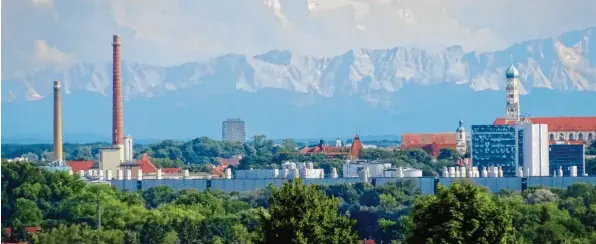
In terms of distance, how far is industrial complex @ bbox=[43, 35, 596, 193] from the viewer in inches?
4168

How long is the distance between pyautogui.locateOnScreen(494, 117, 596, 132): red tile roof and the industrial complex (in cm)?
16

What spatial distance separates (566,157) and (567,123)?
2171 cm

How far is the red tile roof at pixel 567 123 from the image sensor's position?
14525 cm

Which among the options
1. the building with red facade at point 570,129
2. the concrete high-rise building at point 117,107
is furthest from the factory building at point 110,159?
the building with red facade at point 570,129

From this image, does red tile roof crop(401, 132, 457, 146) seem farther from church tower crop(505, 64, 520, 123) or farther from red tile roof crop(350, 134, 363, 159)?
red tile roof crop(350, 134, 363, 159)

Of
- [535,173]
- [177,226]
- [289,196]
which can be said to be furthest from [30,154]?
[289,196]

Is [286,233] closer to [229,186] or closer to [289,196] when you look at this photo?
[289,196]

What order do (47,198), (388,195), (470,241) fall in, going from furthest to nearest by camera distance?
(388,195)
(47,198)
(470,241)

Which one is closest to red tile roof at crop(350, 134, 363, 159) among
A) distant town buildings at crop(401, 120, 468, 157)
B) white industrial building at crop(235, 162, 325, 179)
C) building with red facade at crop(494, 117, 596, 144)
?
distant town buildings at crop(401, 120, 468, 157)

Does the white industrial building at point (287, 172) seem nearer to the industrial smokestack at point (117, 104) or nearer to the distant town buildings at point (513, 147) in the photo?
the industrial smokestack at point (117, 104)

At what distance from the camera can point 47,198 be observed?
6675 centimetres

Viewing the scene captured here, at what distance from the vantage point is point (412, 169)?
4614 inches

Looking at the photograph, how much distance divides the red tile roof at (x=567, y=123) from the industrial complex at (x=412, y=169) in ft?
0.51

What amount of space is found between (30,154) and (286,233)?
13693cm
